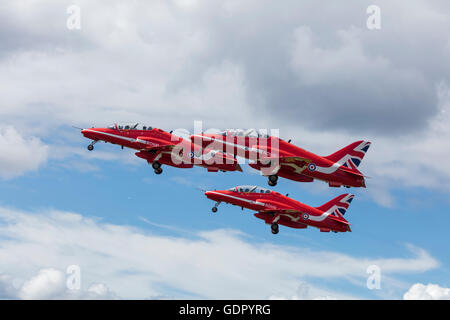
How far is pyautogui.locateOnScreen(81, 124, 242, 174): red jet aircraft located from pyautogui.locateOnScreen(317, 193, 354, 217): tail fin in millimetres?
21801

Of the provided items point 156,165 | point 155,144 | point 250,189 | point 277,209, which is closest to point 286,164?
point 277,209

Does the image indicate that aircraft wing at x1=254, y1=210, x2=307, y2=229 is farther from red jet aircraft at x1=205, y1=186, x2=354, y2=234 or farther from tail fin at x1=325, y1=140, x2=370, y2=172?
tail fin at x1=325, y1=140, x2=370, y2=172

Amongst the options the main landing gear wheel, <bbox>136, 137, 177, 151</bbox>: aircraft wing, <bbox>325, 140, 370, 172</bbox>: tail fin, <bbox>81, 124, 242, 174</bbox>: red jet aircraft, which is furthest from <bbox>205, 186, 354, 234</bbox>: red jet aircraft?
<bbox>325, 140, 370, 172</bbox>: tail fin

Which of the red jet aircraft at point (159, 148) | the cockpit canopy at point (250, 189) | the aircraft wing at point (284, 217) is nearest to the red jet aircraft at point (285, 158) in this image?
the red jet aircraft at point (159, 148)

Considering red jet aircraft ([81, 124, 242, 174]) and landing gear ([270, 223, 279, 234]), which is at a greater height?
red jet aircraft ([81, 124, 242, 174])

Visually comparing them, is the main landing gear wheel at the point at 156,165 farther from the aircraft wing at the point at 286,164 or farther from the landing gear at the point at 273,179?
the landing gear at the point at 273,179

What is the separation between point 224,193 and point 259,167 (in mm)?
15349

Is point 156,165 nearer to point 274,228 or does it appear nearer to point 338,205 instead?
point 274,228

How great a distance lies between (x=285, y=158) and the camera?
336 ft

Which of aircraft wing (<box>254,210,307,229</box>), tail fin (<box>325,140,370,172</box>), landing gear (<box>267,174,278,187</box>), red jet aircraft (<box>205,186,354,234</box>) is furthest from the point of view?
aircraft wing (<box>254,210,307,229</box>)

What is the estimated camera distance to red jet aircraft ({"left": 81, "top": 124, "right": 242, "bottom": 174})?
110000 mm

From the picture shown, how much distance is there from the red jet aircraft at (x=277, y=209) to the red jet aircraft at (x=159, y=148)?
848 centimetres

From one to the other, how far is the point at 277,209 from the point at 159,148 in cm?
2196
